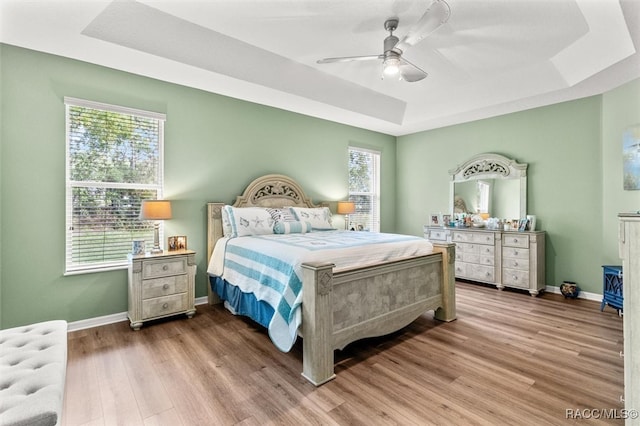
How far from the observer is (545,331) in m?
3.02

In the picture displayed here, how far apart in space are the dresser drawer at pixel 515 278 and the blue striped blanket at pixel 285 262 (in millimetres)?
1934

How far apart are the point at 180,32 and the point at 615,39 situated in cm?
409

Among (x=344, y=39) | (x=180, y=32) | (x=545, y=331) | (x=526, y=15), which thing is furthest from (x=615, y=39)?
(x=180, y=32)

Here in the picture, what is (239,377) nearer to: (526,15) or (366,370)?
(366,370)

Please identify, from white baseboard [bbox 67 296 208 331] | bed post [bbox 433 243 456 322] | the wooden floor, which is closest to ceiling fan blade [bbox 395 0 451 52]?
bed post [bbox 433 243 456 322]

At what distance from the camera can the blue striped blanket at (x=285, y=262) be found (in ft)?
7.59

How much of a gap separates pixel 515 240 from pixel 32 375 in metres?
5.01

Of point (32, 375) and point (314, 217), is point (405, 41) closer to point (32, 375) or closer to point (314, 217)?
point (314, 217)

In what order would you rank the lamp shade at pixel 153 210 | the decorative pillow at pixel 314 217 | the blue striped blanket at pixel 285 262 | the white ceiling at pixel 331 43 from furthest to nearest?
the decorative pillow at pixel 314 217, the lamp shade at pixel 153 210, the white ceiling at pixel 331 43, the blue striped blanket at pixel 285 262

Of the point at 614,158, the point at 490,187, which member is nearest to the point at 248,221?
the point at 490,187

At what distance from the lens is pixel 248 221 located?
3.75m

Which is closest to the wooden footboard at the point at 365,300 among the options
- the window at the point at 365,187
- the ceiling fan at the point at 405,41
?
the ceiling fan at the point at 405,41

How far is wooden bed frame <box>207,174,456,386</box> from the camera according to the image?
7.09 ft

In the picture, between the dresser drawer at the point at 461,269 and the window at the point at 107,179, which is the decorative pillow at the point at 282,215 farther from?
the dresser drawer at the point at 461,269
